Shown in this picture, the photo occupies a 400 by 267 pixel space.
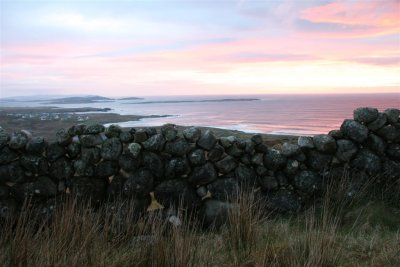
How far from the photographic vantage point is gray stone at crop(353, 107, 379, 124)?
17.9ft

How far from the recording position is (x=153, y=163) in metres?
4.91

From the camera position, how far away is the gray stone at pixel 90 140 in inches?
191

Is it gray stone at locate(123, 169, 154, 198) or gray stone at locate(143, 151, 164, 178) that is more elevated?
gray stone at locate(143, 151, 164, 178)

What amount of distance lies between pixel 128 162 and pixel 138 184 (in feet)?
1.08

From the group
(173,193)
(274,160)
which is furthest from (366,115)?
(173,193)

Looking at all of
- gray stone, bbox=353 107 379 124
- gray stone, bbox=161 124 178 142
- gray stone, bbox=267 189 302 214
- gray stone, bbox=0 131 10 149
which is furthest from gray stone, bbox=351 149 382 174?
gray stone, bbox=0 131 10 149

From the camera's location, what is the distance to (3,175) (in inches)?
183

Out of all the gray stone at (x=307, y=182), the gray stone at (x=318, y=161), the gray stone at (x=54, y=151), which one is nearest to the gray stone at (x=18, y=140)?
the gray stone at (x=54, y=151)

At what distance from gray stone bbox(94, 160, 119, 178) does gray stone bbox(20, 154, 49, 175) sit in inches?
26.3

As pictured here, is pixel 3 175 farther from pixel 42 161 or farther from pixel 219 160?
pixel 219 160

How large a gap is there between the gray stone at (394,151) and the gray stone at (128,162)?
3865 millimetres

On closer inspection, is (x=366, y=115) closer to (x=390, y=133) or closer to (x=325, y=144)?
(x=390, y=133)

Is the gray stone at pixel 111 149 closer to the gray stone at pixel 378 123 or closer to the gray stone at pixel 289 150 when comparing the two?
the gray stone at pixel 289 150

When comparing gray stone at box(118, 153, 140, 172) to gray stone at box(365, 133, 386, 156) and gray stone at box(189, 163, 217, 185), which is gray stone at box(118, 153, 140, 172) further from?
gray stone at box(365, 133, 386, 156)
